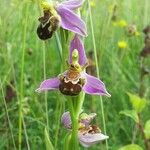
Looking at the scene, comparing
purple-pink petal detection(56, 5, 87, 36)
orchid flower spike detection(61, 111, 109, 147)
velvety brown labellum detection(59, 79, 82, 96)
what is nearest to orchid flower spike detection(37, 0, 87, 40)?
purple-pink petal detection(56, 5, 87, 36)

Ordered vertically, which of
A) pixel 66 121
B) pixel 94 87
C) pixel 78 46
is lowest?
pixel 66 121

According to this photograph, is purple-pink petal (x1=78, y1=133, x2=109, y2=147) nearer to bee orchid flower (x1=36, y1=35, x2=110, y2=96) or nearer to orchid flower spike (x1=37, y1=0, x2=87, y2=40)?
bee orchid flower (x1=36, y1=35, x2=110, y2=96)

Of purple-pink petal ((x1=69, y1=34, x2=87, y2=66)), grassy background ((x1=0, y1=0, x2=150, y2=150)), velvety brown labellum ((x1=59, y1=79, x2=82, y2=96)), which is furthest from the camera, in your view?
grassy background ((x1=0, y1=0, x2=150, y2=150))

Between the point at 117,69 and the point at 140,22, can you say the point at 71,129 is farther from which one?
the point at 140,22

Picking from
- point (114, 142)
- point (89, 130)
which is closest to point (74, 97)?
point (89, 130)

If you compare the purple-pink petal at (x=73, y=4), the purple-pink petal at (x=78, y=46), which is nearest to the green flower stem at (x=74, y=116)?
the purple-pink petal at (x=78, y=46)

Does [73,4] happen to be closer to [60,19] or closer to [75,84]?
[60,19]

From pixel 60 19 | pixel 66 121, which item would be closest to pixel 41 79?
pixel 66 121

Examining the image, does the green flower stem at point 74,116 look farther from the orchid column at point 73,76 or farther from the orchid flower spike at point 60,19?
the orchid flower spike at point 60,19
